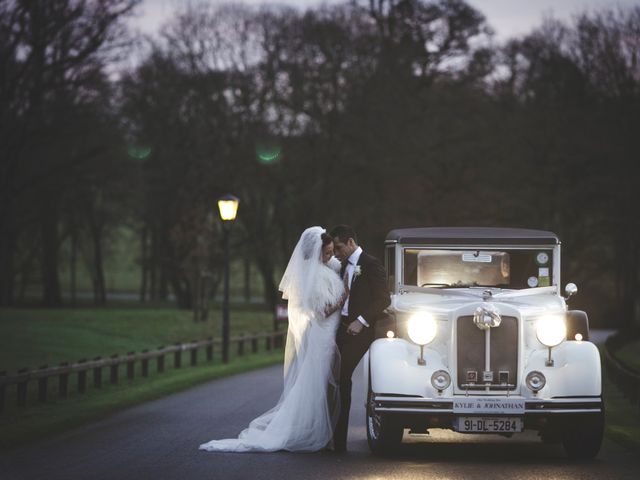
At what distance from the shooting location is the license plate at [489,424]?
10820mm

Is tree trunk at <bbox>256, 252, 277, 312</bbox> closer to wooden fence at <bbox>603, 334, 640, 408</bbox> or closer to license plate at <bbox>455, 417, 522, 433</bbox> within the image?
wooden fence at <bbox>603, 334, 640, 408</bbox>

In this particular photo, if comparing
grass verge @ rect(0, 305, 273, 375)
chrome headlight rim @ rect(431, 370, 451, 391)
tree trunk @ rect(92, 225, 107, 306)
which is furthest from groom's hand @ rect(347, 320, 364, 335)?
tree trunk @ rect(92, 225, 107, 306)

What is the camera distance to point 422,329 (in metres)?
11.1

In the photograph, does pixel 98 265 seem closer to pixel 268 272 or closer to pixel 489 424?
pixel 268 272

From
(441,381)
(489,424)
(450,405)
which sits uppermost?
(441,381)

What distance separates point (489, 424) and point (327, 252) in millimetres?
2577

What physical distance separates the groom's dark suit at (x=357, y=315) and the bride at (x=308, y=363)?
Result: 8cm

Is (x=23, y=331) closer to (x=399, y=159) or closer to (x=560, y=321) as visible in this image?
(x=399, y=159)

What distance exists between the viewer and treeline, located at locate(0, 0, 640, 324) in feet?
149

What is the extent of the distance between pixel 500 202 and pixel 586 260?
4928mm

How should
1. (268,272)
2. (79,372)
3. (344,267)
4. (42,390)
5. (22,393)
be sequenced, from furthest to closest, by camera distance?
(268,272), (79,372), (42,390), (22,393), (344,267)

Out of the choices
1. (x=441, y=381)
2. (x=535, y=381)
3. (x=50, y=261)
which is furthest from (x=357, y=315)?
(x=50, y=261)

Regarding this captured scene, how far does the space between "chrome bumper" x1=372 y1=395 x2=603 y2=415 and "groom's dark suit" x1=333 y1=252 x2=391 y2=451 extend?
836mm

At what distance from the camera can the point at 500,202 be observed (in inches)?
1966
